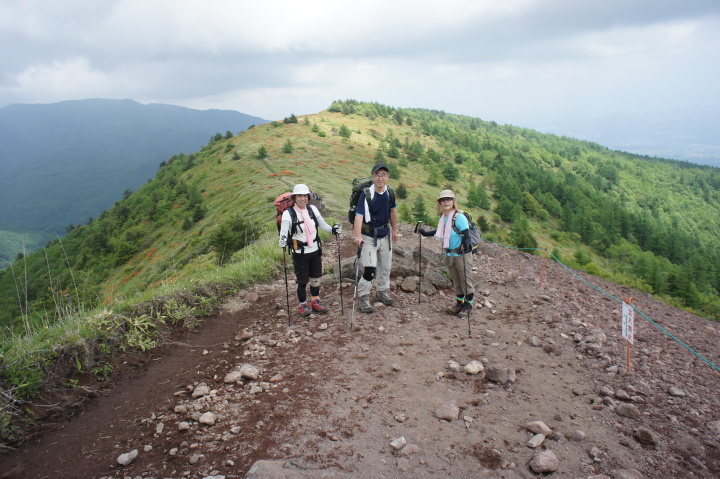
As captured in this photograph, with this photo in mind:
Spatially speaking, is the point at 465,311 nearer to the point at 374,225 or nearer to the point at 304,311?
the point at 374,225

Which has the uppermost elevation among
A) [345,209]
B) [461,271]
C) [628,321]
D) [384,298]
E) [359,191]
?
[359,191]

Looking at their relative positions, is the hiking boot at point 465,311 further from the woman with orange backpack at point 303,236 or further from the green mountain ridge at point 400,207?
the green mountain ridge at point 400,207

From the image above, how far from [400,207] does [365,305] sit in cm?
2697

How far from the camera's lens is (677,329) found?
7.05 m

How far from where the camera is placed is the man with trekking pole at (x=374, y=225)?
629 cm

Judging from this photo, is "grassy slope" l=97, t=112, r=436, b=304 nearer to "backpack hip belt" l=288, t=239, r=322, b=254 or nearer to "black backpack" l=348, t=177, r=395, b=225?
"backpack hip belt" l=288, t=239, r=322, b=254

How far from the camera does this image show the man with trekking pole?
247 inches

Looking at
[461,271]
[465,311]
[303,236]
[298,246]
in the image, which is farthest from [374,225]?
[465,311]

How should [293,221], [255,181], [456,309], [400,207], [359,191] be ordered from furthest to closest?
[400,207], [255,181], [456,309], [359,191], [293,221]

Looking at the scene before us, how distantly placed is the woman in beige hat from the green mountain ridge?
15.2 feet

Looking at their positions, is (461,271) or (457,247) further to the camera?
(461,271)

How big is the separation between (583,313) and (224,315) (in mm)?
6937

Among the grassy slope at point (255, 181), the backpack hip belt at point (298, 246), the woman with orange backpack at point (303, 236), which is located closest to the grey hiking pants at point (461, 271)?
the woman with orange backpack at point (303, 236)

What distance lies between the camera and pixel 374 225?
643 cm
